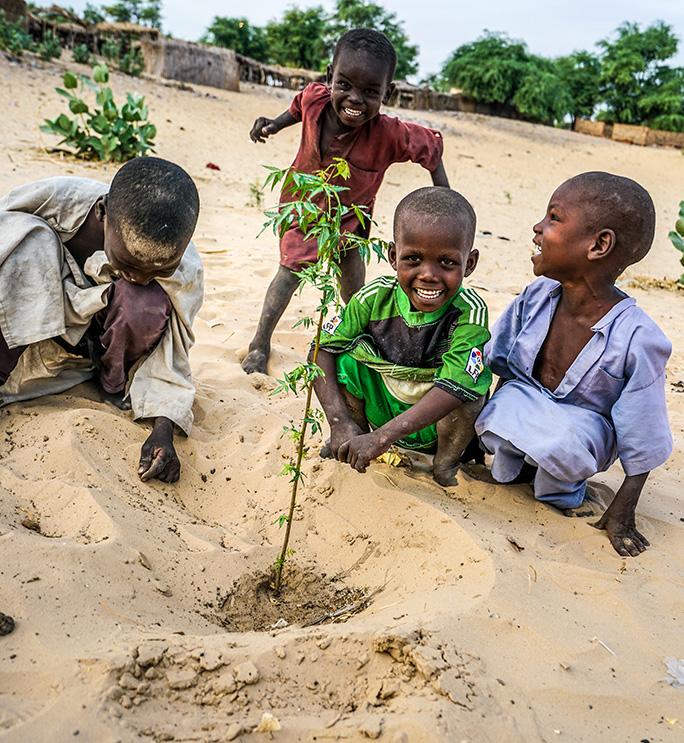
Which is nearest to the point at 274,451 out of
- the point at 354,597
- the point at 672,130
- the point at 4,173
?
the point at 354,597

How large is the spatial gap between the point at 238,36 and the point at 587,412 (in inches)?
707

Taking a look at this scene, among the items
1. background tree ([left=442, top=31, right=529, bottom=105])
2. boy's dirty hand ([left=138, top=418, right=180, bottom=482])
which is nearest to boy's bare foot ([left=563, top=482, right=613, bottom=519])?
boy's dirty hand ([left=138, top=418, right=180, bottom=482])

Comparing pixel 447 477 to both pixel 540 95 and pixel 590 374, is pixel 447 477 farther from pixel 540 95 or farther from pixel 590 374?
pixel 540 95

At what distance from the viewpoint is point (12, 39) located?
402 inches

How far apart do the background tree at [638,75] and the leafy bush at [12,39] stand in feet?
47.8

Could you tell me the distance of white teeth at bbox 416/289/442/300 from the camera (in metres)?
2.17

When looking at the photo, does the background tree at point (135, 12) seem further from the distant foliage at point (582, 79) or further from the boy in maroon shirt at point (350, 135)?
the boy in maroon shirt at point (350, 135)

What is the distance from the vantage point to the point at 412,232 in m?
2.12

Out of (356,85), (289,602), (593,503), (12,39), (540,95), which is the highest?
(540,95)

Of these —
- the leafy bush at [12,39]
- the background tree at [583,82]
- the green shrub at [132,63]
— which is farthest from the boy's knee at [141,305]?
the background tree at [583,82]

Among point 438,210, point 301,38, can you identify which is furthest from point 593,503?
point 301,38

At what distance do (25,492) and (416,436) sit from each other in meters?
1.24

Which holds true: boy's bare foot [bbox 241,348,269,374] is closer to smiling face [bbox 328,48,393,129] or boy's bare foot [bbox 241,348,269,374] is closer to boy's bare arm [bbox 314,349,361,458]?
boy's bare arm [bbox 314,349,361,458]

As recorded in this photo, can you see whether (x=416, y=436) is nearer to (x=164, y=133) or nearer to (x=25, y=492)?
(x=25, y=492)
